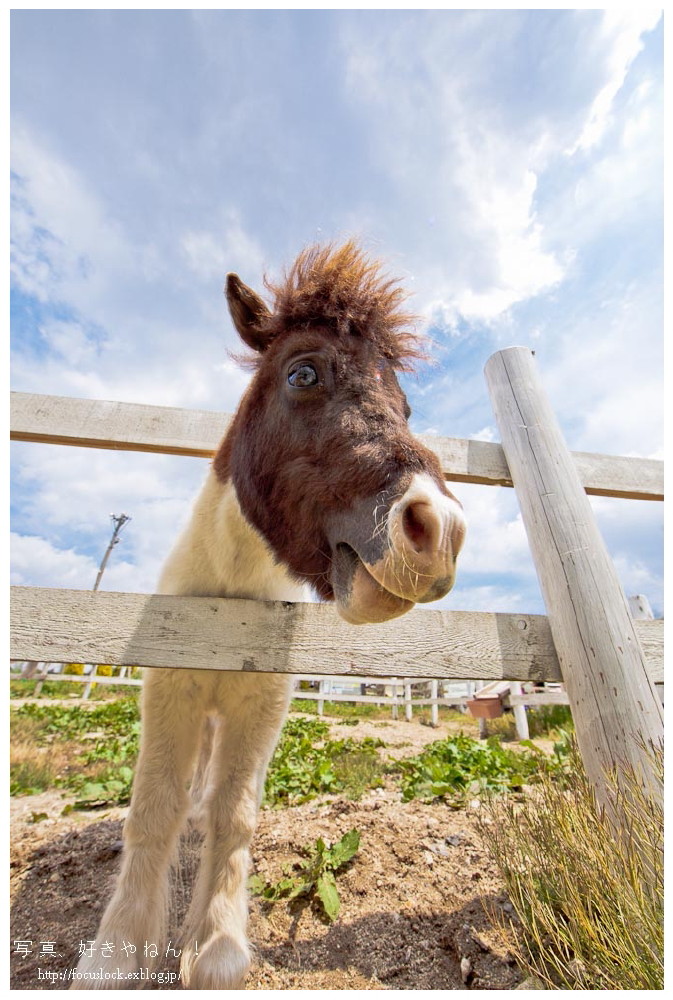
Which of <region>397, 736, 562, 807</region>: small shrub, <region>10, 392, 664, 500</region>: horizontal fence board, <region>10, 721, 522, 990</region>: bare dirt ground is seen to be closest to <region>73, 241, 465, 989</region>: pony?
<region>10, 392, 664, 500</region>: horizontal fence board

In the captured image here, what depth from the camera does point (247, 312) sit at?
2428 millimetres

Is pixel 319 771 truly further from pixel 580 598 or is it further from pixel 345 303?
pixel 345 303

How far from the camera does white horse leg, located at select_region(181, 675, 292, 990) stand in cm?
187

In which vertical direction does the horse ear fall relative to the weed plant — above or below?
above

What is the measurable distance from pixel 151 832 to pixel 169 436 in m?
1.97

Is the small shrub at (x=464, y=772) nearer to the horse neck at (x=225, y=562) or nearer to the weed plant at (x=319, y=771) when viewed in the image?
the weed plant at (x=319, y=771)

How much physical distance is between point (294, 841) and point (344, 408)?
2.91m

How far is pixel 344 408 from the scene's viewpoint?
1.77 meters

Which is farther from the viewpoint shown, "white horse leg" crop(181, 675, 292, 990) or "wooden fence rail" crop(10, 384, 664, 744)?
"white horse leg" crop(181, 675, 292, 990)

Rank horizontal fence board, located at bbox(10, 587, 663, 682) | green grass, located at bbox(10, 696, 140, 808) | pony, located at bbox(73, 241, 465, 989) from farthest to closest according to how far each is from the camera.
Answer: green grass, located at bbox(10, 696, 140, 808), horizontal fence board, located at bbox(10, 587, 663, 682), pony, located at bbox(73, 241, 465, 989)

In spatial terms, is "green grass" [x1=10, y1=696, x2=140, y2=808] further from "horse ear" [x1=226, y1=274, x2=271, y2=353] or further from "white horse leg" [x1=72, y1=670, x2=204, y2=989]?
"horse ear" [x1=226, y1=274, x2=271, y2=353]

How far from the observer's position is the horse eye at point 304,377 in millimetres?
1928

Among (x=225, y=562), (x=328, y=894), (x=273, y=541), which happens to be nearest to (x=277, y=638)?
(x=273, y=541)

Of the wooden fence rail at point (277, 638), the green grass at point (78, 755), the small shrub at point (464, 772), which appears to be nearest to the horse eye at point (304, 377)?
the wooden fence rail at point (277, 638)
